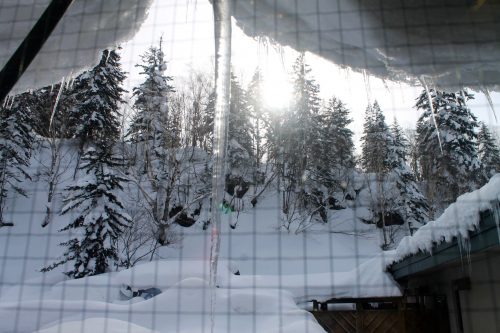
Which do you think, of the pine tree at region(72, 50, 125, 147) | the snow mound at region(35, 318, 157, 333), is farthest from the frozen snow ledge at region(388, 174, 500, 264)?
the pine tree at region(72, 50, 125, 147)

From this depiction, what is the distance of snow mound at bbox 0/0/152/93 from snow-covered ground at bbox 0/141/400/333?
2.36 m

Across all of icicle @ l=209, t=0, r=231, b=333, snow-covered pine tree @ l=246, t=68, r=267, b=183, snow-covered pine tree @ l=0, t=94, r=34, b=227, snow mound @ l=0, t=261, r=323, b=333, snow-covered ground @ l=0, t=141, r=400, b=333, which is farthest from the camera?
snow-covered pine tree @ l=246, t=68, r=267, b=183

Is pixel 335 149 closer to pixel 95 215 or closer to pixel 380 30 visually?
pixel 95 215

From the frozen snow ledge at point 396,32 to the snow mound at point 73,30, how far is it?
9.9 inches

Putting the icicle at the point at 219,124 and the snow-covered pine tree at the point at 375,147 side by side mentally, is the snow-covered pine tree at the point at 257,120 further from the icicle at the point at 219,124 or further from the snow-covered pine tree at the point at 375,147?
the icicle at the point at 219,124

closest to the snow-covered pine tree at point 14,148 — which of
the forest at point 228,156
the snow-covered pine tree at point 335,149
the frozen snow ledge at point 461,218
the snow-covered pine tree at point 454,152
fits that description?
the forest at point 228,156

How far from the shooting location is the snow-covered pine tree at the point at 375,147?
1283cm

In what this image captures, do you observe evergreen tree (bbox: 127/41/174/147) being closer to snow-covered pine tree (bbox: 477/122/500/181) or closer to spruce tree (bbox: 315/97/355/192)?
spruce tree (bbox: 315/97/355/192)

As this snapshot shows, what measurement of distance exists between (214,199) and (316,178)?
1150cm

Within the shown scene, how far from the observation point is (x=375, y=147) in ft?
43.5

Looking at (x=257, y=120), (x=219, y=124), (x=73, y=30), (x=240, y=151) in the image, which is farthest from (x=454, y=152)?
(x=73, y=30)

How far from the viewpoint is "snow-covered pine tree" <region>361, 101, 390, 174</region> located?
42.1ft

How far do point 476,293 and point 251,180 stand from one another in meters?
10.5

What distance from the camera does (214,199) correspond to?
1.88 meters
